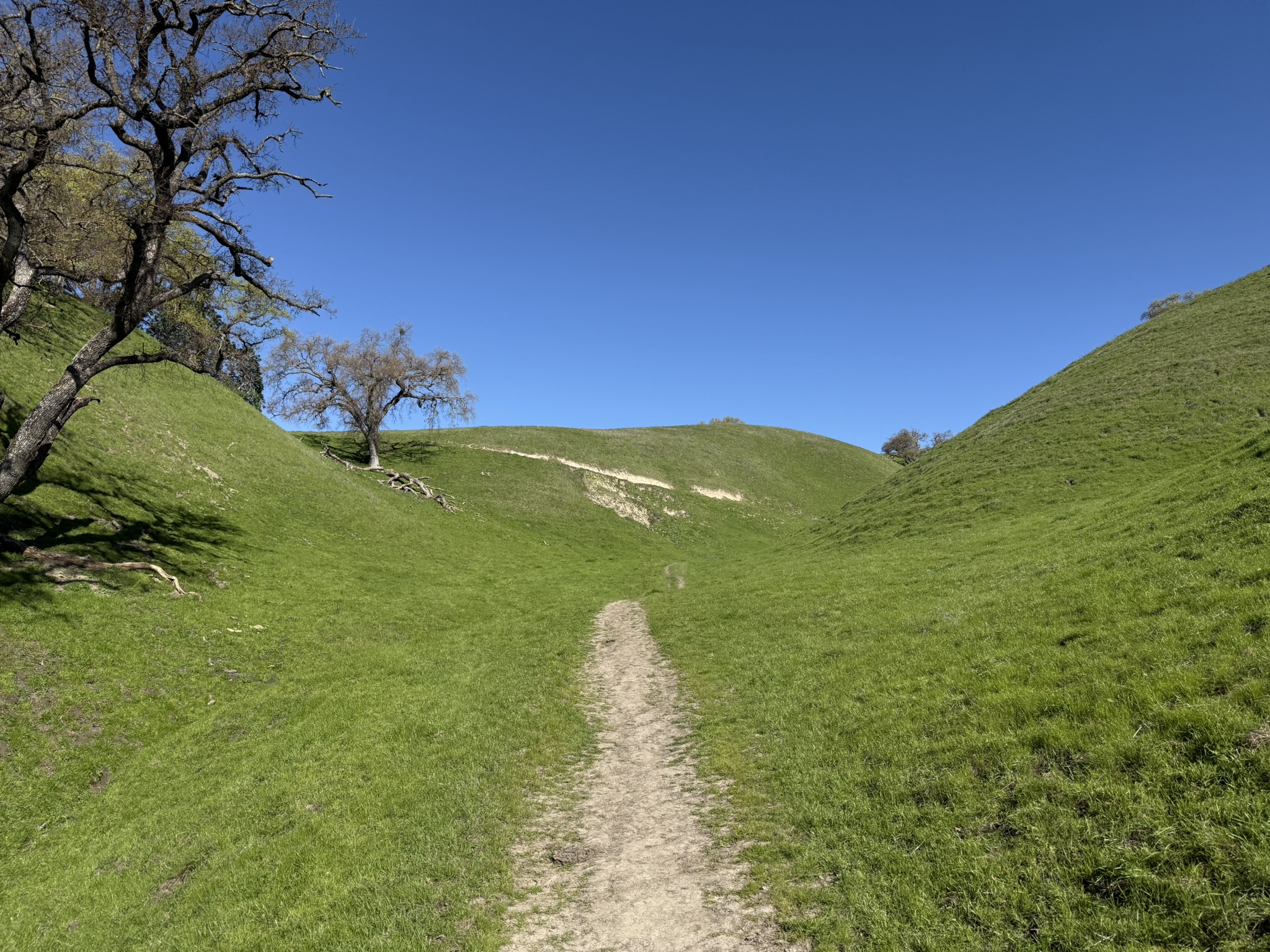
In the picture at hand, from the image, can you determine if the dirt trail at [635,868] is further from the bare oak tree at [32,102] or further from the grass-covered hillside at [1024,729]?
the bare oak tree at [32,102]

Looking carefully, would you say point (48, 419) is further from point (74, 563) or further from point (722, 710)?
point (722, 710)

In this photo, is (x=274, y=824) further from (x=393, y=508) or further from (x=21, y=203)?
(x=393, y=508)

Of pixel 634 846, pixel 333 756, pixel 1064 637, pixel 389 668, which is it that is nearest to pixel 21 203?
pixel 389 668

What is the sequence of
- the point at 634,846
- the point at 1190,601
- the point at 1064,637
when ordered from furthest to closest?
the point at 1064,637 < the point at 1190,601 < the point at 634,846

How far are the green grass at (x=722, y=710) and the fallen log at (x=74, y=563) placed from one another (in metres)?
1.10

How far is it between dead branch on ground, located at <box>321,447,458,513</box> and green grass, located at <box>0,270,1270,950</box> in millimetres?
18572

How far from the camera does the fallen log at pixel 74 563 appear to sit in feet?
72.5

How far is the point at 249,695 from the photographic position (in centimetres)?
2116

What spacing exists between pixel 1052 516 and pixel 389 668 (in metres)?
33.1

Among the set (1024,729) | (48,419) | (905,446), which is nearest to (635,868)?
(1024,729)

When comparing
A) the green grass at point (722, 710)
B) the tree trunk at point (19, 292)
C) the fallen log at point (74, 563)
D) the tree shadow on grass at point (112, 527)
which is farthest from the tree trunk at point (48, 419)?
the tree trunk at point (19, 292)

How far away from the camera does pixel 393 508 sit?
173ft

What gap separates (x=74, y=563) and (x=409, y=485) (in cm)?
3917

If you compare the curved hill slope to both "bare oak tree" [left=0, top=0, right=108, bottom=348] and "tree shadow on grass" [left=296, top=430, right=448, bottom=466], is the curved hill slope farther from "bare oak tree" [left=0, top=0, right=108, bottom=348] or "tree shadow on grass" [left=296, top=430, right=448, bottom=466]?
"tree shadow on grass" [left=296, top=430, right=448, bottom=466]
